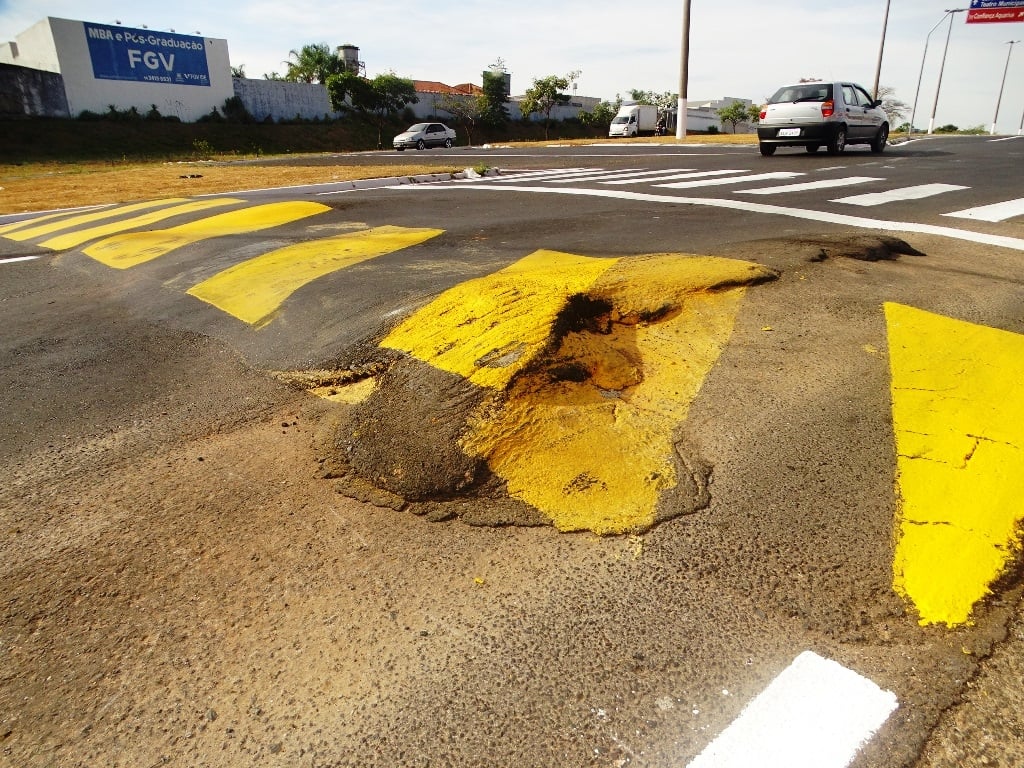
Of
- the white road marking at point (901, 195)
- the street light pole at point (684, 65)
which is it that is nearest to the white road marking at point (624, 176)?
the white road marking at point (901, 195)

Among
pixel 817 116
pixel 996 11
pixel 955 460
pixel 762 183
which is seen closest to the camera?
pixel 955 460

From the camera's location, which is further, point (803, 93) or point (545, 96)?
point (545, 96)

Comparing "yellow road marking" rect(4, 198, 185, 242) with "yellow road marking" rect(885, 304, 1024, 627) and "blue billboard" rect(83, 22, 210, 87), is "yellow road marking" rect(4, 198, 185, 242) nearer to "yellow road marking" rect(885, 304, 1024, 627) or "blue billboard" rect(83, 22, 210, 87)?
"yellow road marking" rect(885, 304, 1024, 627)

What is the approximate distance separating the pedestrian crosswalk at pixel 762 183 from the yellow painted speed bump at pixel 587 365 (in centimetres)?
502

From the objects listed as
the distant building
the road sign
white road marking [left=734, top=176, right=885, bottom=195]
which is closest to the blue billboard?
the distant building

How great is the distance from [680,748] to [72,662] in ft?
5.84

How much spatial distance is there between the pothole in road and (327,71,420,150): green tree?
45560 mm

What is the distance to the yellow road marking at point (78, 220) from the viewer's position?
866 cm

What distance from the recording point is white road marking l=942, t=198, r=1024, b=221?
7.20 m

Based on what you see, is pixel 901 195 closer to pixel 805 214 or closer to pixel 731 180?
pixel 805 214

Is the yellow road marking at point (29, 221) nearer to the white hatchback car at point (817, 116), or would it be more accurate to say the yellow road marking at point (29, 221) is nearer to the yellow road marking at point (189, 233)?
the yellow road marking at point (189, 233)

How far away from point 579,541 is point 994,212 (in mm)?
7915

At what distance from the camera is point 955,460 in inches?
103

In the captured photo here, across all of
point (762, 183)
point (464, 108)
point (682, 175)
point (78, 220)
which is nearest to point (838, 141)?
point (682, 175)
